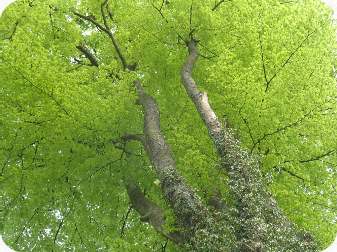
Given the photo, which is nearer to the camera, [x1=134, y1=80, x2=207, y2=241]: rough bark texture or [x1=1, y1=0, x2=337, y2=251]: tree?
[x1=134, y1=80, x2=207, y2=241]: rough bark texture

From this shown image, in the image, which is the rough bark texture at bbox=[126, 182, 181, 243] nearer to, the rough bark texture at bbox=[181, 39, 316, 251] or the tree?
the tree

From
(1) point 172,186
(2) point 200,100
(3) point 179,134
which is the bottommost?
(1) point 172,186

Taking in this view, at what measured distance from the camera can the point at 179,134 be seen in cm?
681

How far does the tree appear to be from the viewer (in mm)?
5445

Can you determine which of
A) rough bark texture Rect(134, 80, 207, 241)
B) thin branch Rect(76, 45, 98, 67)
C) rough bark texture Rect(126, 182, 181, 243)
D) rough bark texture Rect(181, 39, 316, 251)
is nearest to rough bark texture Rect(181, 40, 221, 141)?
rough bark texture Rect(181, 39, 316, 251)

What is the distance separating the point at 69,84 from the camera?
703 cm

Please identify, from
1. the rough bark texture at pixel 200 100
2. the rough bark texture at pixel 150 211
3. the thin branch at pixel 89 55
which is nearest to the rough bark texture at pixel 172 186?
the rough bark texture at pixel 150 211

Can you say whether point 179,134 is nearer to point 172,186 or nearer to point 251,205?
point 172,186

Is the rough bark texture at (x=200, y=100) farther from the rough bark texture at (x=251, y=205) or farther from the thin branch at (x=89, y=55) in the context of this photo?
the thin branch at (x=89, y=55)

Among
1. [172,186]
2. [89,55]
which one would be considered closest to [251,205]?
[172,186]

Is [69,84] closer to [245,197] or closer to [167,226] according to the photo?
[167,226]

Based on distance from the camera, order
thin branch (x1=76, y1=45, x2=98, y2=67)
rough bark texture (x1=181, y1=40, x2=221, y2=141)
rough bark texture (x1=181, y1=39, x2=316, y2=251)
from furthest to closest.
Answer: thin branch (x1=76, y1=45, x2=98, y2=67), rough bark texture (x1=181, y1=40, x2=221, y2=141), rough bark texture (x1=181, y1=39, x2=316, y2=251)

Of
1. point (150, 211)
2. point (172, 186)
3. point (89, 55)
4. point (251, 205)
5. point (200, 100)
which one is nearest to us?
point (251, 205)

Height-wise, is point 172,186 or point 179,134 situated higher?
point 179,134
